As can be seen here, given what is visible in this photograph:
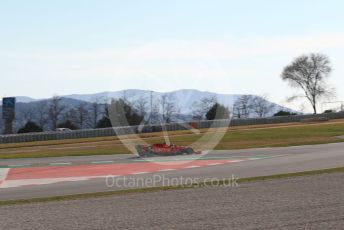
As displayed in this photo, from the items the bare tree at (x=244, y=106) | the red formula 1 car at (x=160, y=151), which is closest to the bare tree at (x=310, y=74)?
the bare tree at (x=244, y=106)

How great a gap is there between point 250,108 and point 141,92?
120 metres

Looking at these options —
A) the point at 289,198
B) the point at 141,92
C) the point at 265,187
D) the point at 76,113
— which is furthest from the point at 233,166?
the point at 76,113

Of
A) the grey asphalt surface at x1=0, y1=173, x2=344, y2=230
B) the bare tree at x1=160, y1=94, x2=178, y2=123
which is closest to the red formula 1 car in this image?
the bare tree at x1=160, y1=94, x2=178, y2=123

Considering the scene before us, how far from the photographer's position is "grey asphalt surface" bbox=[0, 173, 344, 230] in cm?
926

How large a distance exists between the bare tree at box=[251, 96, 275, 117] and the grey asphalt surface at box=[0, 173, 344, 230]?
12373 centimetres

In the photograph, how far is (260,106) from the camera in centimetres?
13700

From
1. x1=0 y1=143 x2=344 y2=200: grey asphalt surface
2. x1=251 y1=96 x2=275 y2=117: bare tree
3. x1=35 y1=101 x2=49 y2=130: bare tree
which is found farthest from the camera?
x1=251 y1=96 x2=275 y2=117: bare tree

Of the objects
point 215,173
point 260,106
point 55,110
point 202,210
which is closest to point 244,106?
point 260,106

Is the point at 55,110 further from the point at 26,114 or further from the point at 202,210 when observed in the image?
the point at 202,210

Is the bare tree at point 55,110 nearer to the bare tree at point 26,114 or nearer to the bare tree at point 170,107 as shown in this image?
the bare tree at point 26,114

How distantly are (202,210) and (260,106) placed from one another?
128 meters

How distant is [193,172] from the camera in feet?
65.6

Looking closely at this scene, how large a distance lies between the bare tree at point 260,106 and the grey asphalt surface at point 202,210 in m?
124

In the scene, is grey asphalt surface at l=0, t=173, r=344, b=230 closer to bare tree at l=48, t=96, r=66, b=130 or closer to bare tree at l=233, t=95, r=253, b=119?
bare tree at l=48, t=96, r=66, b=130
